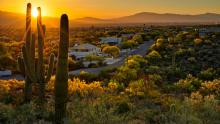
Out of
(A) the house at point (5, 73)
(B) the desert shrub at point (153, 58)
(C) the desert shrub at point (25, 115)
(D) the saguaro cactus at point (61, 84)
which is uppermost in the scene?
(D) the saguaro cactus at point (61, 84)

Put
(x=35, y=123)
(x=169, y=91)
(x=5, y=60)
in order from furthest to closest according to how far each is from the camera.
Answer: (x=5, y=60) → (x=169, y=91) → (x=35, y=123)

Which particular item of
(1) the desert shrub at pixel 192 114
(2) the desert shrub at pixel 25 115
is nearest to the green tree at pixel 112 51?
(1) the desert shrub at pixel 192 114

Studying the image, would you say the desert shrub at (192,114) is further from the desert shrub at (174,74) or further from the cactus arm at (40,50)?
the desert shrub at (174,74)

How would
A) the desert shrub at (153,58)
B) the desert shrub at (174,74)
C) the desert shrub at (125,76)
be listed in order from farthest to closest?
the desert shrub at (153,58) < the desert shrub at (174,74) < the desert shrub at (125,76)

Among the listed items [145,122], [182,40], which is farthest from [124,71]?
[182,40]


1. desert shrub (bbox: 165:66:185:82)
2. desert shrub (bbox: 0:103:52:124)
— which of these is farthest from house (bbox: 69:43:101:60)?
desert shrub (bbox: 0:103:52:124)

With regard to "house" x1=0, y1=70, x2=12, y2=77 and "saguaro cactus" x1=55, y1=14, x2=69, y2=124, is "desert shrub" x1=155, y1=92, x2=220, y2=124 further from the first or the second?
"house" x1=0, y1=70, x2=12, y2=77

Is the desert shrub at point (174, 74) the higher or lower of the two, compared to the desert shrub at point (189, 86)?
lower

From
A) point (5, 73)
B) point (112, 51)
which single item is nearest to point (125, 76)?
point (5, 73)

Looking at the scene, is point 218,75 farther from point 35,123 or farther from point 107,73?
point 35,123

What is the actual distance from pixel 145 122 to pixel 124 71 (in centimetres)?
2199

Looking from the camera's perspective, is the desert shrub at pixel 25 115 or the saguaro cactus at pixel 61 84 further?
the saguaro cactus at pixel 61 84

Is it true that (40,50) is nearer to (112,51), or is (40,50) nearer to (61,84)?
(61,84)

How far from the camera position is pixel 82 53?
6494cm
